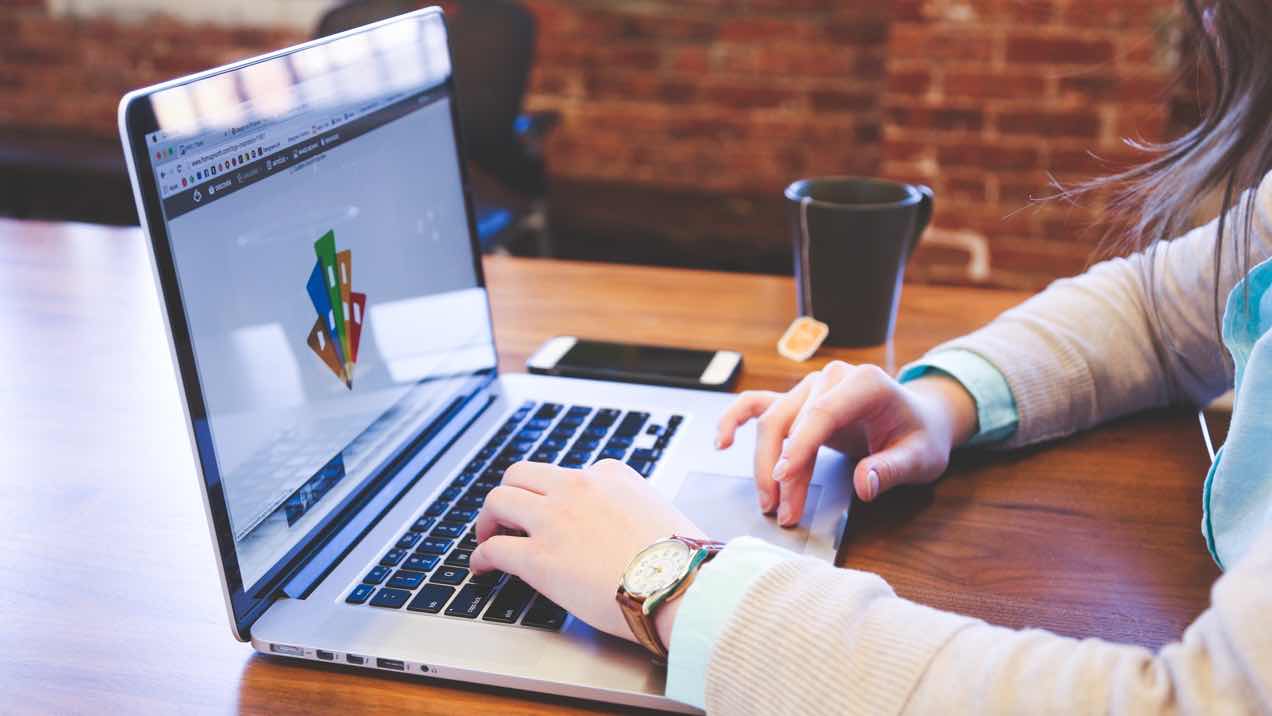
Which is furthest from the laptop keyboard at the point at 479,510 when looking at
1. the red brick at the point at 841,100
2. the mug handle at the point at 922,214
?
the red brick at the point at 841,100

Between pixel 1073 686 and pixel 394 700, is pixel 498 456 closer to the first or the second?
pixel 394 700

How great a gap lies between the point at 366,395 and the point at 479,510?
0.11m

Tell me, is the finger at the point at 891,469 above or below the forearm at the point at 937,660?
below

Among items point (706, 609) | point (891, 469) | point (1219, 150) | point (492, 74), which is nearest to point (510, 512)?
point (706, 609)

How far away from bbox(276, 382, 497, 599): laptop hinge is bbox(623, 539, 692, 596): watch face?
0.19 m

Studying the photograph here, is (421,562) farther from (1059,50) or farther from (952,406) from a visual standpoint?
(1059,50)

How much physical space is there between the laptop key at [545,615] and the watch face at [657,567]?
5 cm

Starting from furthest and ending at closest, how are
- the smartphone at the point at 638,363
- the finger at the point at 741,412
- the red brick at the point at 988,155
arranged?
1. the red brick at the point at 988,155
2. the smartphone at the point at 638,363
3. the finger at the point at 741,412

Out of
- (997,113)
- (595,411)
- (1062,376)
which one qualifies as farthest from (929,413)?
(997,113)

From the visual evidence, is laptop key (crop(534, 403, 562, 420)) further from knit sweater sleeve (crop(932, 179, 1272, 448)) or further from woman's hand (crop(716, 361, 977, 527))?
knit sweater sleeve (crop(932, 179, 1272, 448))

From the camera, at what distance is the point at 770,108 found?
3.00 meters

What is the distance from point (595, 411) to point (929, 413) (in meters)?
0.24

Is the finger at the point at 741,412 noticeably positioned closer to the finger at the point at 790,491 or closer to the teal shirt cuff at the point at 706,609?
the finger at the point at 790,491

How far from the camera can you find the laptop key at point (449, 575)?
2.08 ft
